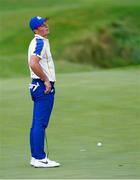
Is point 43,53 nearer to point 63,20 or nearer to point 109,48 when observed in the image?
point 109,48

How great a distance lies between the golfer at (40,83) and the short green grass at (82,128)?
236 millimetres

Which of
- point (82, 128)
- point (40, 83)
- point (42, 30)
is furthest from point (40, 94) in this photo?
point (82, 128)

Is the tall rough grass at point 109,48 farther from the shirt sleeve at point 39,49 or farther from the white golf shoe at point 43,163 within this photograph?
the shirt sleeve at point 39,49

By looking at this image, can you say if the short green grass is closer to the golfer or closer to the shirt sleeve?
the golfer

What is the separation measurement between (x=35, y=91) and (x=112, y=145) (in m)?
1.88

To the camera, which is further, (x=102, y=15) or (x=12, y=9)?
(x=12, y=9)

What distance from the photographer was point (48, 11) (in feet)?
145

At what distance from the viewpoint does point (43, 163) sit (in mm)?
9320

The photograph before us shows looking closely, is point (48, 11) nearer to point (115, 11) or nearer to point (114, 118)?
point (115, 11)

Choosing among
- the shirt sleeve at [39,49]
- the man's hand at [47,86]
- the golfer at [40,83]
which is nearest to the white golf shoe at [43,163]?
the golfer at [40,83]

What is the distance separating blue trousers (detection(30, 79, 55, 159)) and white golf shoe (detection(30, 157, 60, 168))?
47 mm

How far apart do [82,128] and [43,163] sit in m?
2.90

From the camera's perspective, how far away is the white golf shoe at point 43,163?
9242 millimetres

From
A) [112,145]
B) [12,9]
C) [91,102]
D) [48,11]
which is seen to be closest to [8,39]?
[48,11]
